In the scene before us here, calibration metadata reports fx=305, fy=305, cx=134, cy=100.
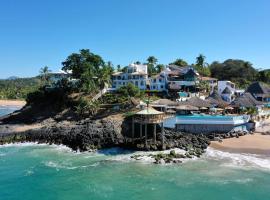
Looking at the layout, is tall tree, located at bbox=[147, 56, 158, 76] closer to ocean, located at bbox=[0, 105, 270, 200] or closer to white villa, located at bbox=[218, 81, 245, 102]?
white villa, located at bbox=[218, 81, 245, 102]

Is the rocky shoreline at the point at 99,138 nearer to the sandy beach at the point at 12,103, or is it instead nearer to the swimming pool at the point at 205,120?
the swimming pool at the point at 205,120

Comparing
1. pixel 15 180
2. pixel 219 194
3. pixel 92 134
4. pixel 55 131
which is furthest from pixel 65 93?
pixel 219 194

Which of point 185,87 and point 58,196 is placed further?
point 185,87

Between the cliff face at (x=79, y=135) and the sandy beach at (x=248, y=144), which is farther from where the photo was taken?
the cliff face at (x=79, y=135)

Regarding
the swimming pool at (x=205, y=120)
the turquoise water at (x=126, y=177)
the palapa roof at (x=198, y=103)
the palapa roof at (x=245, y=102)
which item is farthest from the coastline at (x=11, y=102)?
the palapa roof at (x=245, y=102)

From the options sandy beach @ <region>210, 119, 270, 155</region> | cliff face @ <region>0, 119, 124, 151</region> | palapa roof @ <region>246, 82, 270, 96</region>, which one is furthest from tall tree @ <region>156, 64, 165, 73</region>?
sandy beach @ <region>210, 119, 270, 155</region>

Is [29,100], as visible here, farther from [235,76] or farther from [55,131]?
[235,76]
